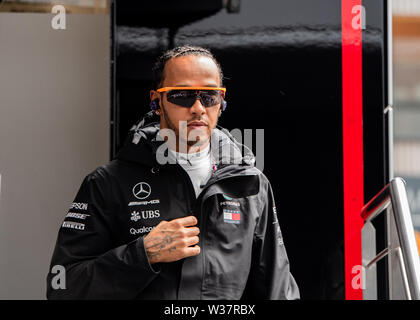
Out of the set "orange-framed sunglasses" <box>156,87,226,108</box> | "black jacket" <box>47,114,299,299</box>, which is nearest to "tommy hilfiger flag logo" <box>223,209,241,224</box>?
"black jacket" <box>47,114,299,299</box>

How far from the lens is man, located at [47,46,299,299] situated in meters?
1.61

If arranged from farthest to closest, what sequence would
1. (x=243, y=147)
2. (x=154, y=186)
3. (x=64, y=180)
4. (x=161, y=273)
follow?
1. (x=64, y=180)
2. (x=243, y=147)
3. (x=154, y=186)
4. (x=161, y=273)

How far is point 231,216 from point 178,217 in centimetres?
17

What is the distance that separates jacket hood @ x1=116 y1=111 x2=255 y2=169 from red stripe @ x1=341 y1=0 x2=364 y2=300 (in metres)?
0.57

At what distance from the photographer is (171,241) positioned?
161 cm

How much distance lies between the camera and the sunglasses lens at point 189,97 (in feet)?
5.85

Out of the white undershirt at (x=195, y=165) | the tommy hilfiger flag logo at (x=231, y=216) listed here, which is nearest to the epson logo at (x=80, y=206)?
the white undershirt at (x=195, y=165)

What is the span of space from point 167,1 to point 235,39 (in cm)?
32

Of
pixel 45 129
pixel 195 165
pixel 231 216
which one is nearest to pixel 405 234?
pixel 231 216

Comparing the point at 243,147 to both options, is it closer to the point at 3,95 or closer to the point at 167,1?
the point at 167,1

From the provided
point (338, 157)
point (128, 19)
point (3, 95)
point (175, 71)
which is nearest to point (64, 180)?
point (3, 95)

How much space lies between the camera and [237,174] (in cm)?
178

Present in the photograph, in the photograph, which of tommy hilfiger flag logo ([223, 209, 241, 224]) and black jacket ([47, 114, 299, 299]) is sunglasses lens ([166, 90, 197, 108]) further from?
tommy hilfiger flag logo ([223, 209, 241, 224])
